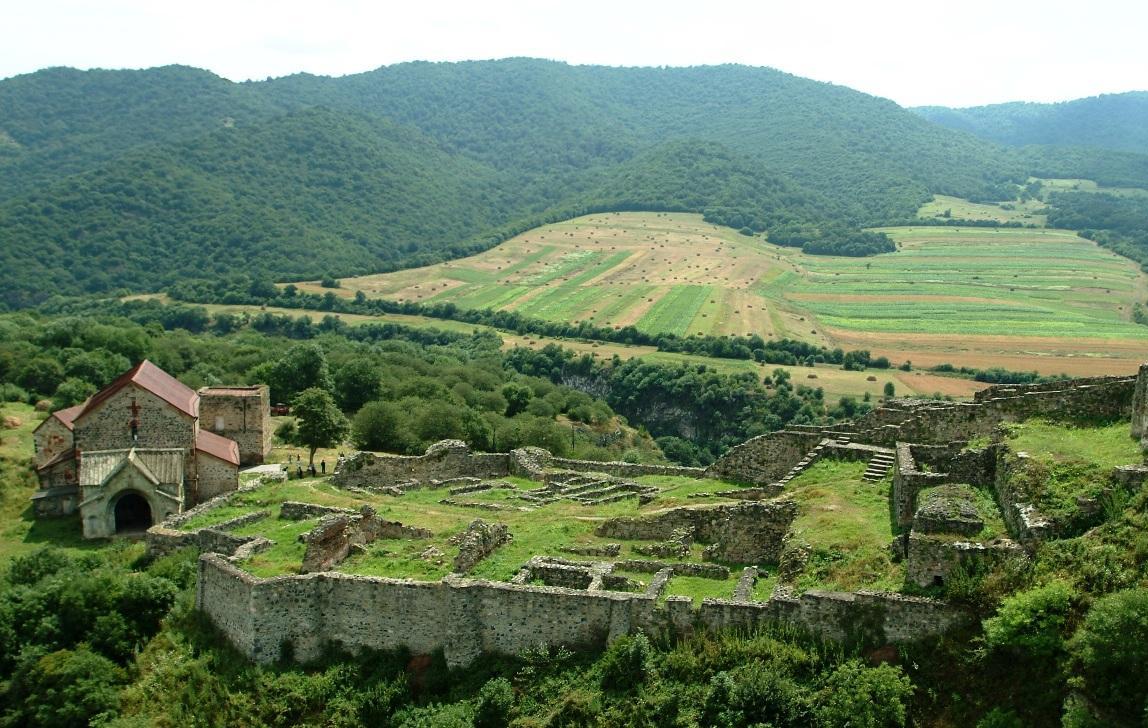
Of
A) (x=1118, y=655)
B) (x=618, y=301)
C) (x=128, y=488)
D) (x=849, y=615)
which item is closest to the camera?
(x=1118, y=655)

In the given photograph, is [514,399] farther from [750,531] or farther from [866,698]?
[866,698]

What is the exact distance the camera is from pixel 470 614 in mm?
23750

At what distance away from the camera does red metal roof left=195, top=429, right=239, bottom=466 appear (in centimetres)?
4031

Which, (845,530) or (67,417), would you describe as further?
(67,417)

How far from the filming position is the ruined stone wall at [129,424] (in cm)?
4038

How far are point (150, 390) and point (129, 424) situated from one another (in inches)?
64.4

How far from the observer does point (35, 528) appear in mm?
38906

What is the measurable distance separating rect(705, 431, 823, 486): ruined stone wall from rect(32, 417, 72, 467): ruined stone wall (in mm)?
27230

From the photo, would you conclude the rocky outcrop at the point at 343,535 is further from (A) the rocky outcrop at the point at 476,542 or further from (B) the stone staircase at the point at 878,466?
(B) the stone staircase at the point at 878,466

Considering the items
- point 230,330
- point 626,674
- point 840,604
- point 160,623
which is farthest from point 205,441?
point 230,330

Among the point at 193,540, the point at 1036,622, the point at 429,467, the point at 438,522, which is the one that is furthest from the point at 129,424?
the point at 1036,622

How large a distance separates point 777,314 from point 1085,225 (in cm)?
9444

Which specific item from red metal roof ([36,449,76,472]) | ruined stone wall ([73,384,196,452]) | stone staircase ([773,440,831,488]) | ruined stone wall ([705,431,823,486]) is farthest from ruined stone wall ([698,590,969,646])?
red metal roof ([36,449,76,472])

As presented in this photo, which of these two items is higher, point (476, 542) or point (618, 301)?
point (476, 542)
